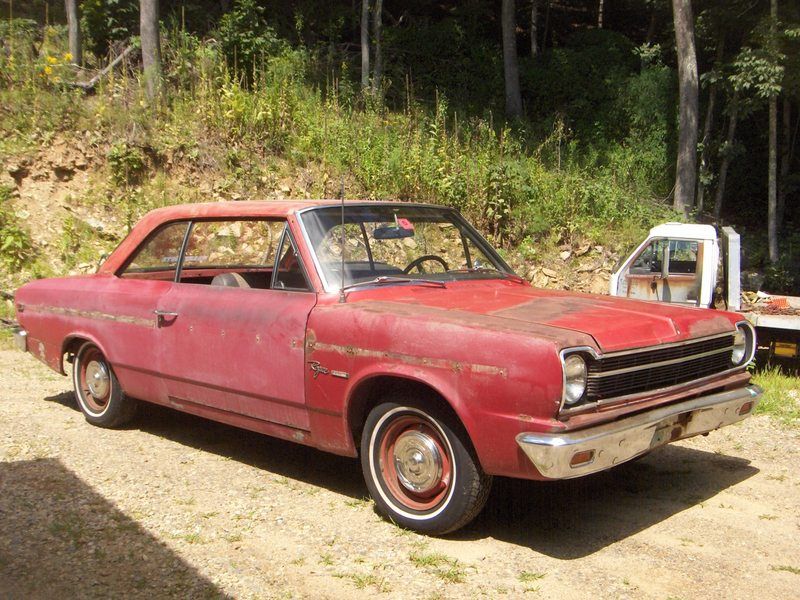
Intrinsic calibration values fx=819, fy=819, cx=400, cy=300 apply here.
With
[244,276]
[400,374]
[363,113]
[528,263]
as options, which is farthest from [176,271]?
[363,113]

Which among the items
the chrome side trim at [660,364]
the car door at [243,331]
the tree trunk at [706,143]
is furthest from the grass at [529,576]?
the tree trunk at [706,143]

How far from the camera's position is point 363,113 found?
15.4 meters

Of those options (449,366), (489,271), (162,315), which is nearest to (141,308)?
(162,315)

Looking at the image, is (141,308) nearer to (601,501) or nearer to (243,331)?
(243,331)

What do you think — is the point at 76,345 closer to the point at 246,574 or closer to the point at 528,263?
the point at 246,574

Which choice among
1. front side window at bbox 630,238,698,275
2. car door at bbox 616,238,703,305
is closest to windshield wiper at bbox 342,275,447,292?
car door at bbox 616,238,703,305

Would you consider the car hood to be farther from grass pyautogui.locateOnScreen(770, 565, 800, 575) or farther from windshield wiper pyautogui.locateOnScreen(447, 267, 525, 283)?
grass pyautogui.locateOnScreen(770, 565, 800, 575)

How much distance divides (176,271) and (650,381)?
328 centimetres

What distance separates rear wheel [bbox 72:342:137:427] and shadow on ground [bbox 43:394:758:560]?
0.94 ft

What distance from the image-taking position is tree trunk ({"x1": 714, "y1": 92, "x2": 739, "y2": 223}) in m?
17.7

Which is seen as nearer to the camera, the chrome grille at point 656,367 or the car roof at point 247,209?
the chrome grille at point 656,367

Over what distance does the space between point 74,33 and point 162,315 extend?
1188 cm

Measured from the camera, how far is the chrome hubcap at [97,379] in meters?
6.23

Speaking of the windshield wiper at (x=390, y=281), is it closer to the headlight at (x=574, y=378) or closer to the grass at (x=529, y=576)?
the headlight at (x=574, y=378)
